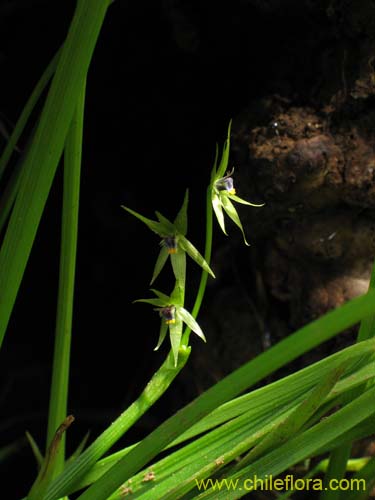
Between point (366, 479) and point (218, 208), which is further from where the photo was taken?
point (366, 479)

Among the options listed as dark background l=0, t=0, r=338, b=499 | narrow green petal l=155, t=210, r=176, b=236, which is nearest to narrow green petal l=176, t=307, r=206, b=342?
narrow green petal l=155, t=210, r=176, b=236

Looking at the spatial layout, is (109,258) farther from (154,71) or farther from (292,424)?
(292,424)

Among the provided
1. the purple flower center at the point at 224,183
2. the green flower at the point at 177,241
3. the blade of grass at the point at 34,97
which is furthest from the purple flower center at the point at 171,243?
the blade of grass at the point at 34,97

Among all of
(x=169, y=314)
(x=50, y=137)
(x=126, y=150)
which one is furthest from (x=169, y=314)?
(x=126, y=150)

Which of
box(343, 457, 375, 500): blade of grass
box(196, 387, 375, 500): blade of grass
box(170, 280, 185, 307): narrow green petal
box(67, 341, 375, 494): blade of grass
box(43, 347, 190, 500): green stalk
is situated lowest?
box(343, 457, 375, 500): blade of grass

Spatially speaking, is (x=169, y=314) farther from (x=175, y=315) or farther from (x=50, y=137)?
(x=50, y=137)

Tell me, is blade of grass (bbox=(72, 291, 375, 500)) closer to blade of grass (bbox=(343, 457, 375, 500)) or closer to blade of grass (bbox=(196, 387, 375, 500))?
blade of grass (bbox=(196, 387, 375, 500))

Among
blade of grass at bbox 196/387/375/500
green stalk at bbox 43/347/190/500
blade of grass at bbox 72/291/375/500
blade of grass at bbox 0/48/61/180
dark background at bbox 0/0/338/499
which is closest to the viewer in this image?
blade of grass at bbox 72/291/375/500
